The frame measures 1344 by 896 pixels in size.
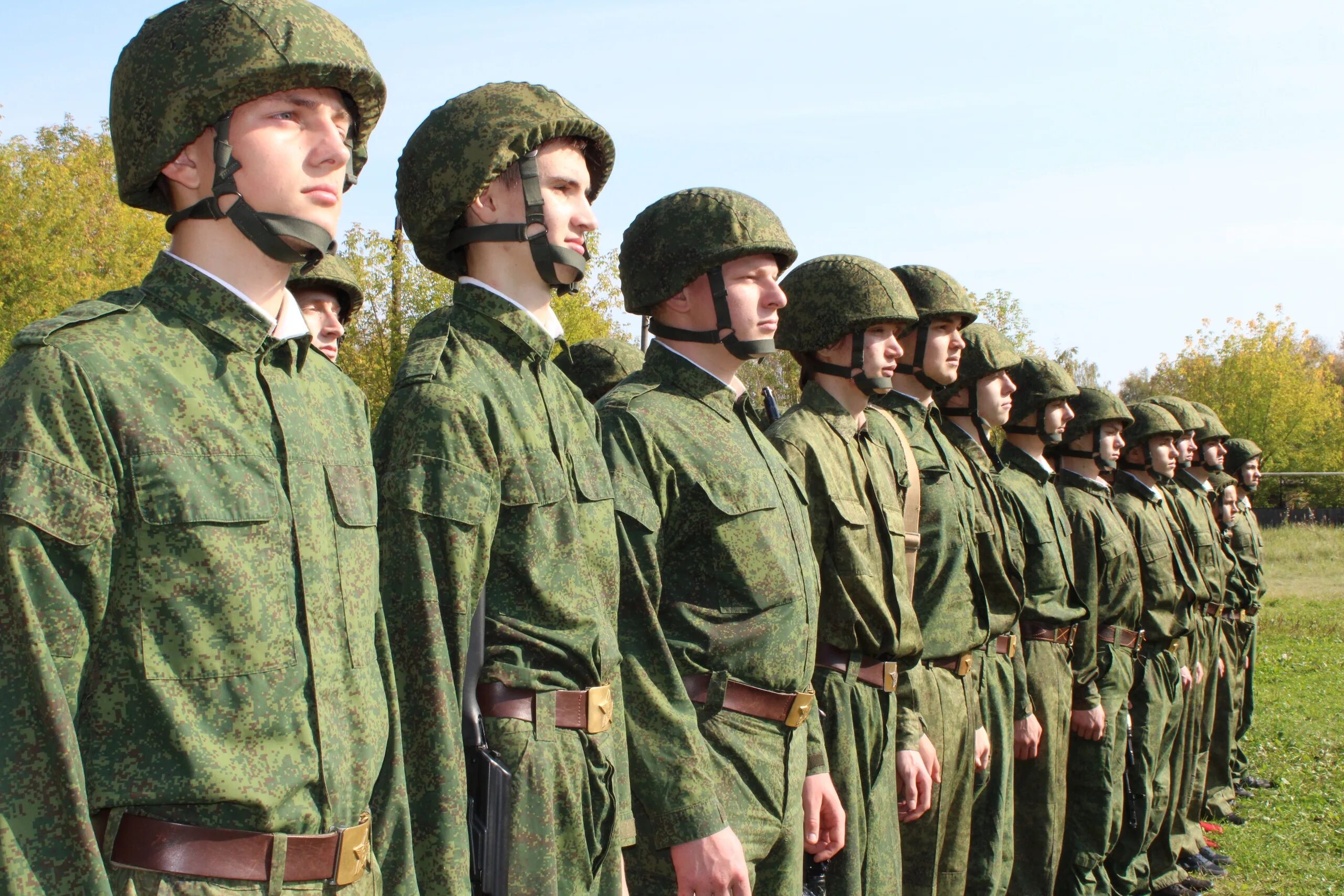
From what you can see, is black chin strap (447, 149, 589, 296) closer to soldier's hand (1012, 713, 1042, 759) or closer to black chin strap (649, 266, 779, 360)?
black chin strap (649, 266, 779, 360)

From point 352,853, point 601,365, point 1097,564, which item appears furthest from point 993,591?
point 352,853

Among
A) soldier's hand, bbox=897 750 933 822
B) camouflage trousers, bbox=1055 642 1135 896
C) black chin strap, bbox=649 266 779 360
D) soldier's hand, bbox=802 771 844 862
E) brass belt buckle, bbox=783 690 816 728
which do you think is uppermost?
black chin strap, bbox=649 266 779 360

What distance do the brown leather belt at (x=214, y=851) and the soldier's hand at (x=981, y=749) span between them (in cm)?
450

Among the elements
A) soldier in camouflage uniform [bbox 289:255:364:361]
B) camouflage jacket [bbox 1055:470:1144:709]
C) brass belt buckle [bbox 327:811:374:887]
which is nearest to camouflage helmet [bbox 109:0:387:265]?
brass belt buckle [bbox 327:811:374:887]

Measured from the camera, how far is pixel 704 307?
4.48 meters

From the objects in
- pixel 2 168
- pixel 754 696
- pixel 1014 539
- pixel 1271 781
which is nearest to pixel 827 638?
pixel 754 696

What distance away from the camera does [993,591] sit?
7023 mm

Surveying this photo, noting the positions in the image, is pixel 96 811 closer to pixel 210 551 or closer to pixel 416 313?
pixel 210 551

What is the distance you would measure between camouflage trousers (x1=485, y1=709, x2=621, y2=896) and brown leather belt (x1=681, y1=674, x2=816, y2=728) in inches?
34.7

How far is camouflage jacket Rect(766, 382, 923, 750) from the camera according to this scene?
16.5 ft

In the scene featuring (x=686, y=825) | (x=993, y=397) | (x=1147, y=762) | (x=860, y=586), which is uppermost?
(x=993, y=397)

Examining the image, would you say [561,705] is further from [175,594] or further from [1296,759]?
[1296,759]

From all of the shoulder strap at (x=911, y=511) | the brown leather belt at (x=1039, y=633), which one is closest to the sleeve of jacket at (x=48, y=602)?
→ the shoulder strap at (x=911, y=511)

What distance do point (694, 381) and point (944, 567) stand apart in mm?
2274
